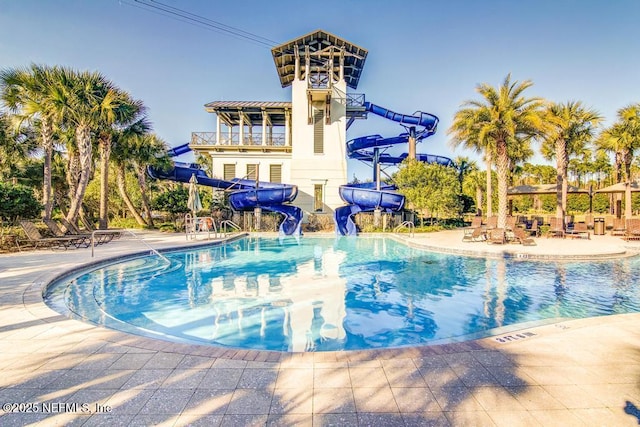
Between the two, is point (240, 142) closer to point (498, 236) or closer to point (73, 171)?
point (73, 171)

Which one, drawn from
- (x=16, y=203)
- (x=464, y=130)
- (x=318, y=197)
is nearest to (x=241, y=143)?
(x=318, y=197)

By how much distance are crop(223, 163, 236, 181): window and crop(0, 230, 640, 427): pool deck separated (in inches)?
870

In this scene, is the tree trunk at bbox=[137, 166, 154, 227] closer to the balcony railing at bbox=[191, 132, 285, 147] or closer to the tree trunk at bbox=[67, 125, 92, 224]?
the balcony railing at bbox=[191, 132, 285, 147]

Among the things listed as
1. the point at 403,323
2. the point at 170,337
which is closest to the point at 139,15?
the point at 170,337

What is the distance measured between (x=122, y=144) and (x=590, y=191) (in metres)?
27.8

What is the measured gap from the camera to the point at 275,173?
25.4 m

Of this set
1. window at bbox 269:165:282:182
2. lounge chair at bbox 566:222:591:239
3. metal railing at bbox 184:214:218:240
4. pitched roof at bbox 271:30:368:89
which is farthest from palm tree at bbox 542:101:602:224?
metal railing at bbox 184:214:218:240

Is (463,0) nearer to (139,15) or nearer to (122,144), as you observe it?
(139,15)

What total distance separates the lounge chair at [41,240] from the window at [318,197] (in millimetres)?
14281

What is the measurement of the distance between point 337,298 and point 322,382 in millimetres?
4249

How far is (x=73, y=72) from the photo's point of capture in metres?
13.3

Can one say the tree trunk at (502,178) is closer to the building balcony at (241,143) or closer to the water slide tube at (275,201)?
the water slide tube at (275,201)

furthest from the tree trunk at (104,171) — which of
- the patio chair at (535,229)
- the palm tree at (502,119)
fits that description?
the patio chair at (535,229)

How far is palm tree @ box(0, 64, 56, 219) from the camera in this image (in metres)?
11.9
